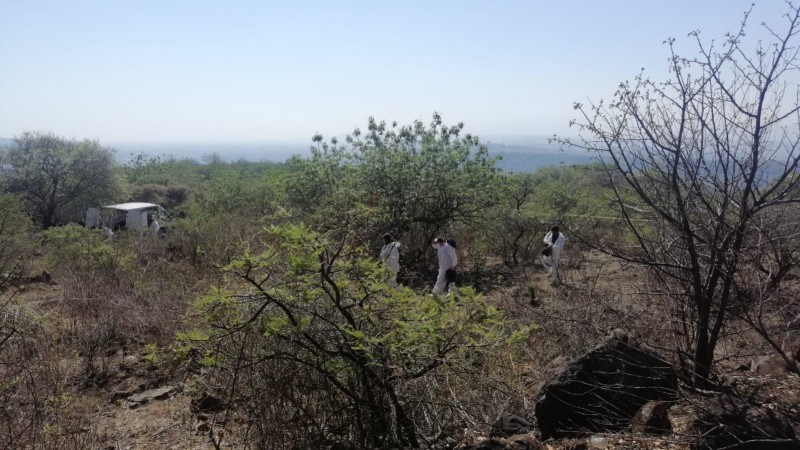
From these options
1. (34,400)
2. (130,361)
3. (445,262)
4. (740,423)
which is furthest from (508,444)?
(445,262)

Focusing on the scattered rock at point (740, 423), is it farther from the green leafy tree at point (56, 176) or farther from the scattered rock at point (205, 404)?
the green leafy tree at point (56, 176)

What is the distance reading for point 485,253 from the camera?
52.0ft

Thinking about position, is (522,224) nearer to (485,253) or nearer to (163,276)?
(485,253)

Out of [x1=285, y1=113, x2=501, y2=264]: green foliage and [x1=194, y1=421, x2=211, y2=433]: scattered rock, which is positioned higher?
[x1=285, y1=113, x2=501, y2=264]: green foliage

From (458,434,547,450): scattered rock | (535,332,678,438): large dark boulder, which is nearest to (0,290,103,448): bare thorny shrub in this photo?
(458,434,547,450): scattered rock

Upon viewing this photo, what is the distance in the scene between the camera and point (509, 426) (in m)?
4.18

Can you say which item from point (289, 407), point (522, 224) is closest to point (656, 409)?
point (289, 407)

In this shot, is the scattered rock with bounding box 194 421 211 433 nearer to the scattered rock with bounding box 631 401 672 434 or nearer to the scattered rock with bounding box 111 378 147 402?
the scattered rock with bounding box 111 378 147 402

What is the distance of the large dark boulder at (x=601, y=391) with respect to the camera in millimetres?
4188

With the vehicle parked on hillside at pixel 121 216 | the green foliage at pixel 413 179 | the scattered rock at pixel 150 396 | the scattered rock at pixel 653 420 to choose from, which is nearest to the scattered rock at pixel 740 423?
the scattered rock at pixel 653 420

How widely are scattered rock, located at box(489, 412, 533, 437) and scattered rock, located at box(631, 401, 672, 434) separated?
31.4 inches

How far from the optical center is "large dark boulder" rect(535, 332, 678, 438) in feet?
13.7

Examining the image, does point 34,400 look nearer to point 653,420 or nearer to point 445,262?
point 653,420

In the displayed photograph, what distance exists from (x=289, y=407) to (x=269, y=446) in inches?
12.2
